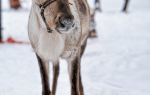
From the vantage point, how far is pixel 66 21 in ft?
9.73

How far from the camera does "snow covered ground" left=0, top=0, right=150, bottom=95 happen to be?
5484 millimetres

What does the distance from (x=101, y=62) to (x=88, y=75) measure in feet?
3.14

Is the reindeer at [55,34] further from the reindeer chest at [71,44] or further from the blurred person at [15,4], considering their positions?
the blurred person at [15,4]

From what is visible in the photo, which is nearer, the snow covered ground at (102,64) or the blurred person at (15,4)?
the snow covered ground at (102,64)

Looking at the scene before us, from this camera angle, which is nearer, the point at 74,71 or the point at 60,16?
the point at 60,16

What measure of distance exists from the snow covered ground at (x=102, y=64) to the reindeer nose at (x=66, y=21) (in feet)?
7.41

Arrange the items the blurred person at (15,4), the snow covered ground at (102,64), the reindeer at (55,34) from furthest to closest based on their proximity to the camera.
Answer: the blurred person at (15,4) < the snow covered ground at (102,64) < the reindeer at (55,34)

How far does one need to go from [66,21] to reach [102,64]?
13.5 feet

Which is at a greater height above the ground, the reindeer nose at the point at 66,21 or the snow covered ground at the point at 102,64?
the reindeer nose at the point at 66,21

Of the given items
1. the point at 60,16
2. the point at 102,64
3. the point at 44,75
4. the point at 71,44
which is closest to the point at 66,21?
the point at 60,16

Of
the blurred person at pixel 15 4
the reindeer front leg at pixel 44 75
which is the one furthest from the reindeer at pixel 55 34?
the blurred person at pixel 15 4

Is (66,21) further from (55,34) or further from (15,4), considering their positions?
(15,4)

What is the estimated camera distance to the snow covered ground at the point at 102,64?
5484 mm

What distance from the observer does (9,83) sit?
228 inches
